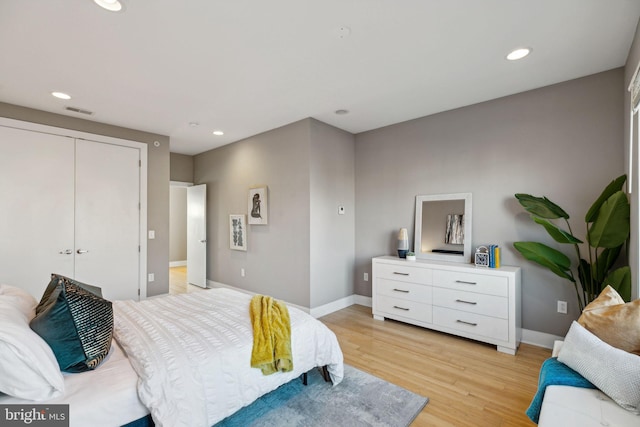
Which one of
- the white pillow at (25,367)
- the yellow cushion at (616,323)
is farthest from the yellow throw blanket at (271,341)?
the yellow cushion at (616,323)

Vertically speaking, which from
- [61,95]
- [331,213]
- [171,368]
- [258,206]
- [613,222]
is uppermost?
[61,95]

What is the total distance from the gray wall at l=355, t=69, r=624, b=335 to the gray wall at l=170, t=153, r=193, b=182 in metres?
3.97

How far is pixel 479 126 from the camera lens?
3.45m

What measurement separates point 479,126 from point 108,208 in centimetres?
480

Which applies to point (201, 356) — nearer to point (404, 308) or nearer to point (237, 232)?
point (404, 308)

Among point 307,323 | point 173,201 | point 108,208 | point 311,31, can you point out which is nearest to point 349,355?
point 307,323

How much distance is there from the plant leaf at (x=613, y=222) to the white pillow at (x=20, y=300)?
3.94 meters

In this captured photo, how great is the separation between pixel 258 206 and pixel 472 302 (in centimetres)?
310

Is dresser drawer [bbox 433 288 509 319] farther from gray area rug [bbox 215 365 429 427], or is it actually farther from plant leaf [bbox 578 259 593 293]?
gray area rug [bbox 215 365 429 427]

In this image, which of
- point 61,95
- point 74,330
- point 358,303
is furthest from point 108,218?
point 358,303

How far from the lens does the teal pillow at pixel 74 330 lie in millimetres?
1504

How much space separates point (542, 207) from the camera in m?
2.75

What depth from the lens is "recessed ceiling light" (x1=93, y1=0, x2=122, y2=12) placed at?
178cm

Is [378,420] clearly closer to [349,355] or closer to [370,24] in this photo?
[349,355]
